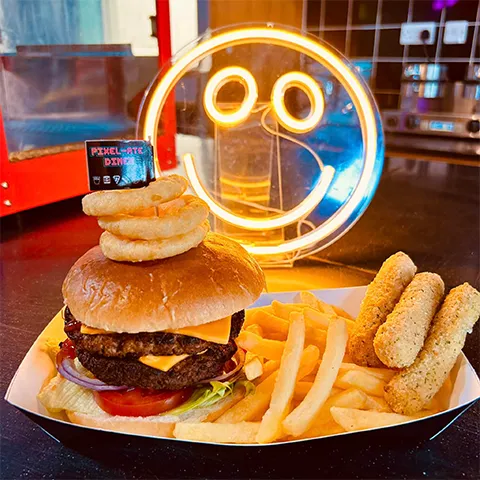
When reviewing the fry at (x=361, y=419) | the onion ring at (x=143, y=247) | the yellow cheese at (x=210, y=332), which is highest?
the onion ring at (x=143, y=247)

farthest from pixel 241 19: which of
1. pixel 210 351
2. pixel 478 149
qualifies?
pixel 210 351

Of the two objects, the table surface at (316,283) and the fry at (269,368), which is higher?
the fry at (269,368)

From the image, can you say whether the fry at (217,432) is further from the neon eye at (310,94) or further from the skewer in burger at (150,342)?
the neon eye at (310,94)

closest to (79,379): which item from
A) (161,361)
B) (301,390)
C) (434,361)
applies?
(161,361)

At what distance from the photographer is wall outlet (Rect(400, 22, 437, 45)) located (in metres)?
6.30

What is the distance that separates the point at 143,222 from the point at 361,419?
758 mm

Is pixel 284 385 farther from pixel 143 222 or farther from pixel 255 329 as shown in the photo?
pixel 143 222

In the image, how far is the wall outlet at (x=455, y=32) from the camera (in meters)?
6.09

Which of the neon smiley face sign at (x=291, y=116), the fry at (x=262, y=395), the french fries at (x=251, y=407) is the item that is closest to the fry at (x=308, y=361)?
the fry at (x=262, y=395)

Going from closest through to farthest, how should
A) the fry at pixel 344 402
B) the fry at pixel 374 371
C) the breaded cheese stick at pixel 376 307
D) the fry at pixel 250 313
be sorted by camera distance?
the fry at pixel 344 402 → the fry at pixel 374 371 → the breaded cheese stick at pixel 376 307 → the fry at pixel 250 313

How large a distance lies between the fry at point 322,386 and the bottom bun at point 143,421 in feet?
0.88

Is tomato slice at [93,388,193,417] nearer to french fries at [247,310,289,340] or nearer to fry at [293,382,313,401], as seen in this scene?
fry at [293,382,313,401]

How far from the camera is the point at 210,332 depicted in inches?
54.0

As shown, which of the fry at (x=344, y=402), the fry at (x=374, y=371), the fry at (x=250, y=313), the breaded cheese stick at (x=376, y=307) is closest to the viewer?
the fry at (x=344, y=402)
